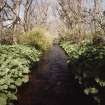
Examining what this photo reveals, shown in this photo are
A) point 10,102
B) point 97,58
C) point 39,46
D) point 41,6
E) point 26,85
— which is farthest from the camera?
point 41,6

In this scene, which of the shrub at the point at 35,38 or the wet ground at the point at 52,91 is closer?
the wet ground at the point at 52,91

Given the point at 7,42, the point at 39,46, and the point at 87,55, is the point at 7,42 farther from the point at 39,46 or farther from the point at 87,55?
the point at 87,55

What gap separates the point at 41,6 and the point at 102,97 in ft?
146

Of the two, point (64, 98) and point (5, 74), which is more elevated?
point (5, 74)

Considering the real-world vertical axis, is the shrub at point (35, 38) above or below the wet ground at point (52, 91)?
above

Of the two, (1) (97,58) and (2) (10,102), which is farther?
(1) (97,58)

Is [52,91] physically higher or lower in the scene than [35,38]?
lower

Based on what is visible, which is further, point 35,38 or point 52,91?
point 35,38

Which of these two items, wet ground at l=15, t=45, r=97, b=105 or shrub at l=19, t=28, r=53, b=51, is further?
shrub at l=19, t=28, r=53, b=51

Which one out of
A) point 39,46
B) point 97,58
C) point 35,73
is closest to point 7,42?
point 39,46

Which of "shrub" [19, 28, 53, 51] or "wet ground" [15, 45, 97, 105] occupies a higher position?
"shrub" [19, 28, 53, 51]

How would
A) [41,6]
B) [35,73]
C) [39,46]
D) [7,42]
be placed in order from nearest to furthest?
[35,73] < [7,42] < [39,46] < [41,6]

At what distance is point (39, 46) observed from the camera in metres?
17.7

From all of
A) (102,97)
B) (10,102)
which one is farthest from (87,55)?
(10,102)
